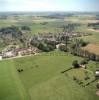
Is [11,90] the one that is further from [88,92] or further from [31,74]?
[88,92]

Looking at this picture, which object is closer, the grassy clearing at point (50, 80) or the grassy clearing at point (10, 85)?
the grassy clearing at point (10, 85)

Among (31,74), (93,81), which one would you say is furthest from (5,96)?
(93,81)

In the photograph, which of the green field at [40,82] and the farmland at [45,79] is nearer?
the green field at [40,82]

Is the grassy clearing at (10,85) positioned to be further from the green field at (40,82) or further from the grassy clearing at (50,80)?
the grassy clearing at (50,80)

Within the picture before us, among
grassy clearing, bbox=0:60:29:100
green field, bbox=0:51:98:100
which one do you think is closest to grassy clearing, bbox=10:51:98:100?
green field, bbox=0:51:98:100

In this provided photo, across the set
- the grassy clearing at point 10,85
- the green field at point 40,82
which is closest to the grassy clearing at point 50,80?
the green field at point 40,82

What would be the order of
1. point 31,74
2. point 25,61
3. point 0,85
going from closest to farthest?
point 0,85, point 31,74, point 25,61

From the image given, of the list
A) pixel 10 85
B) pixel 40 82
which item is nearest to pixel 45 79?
pixel 40 82

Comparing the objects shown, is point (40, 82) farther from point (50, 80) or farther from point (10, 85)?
point (10, 85)
